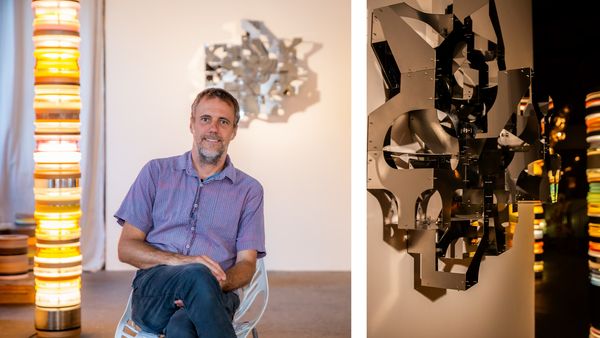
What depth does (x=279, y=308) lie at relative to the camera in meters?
4.70

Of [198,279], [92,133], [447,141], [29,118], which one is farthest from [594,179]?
[29,118]

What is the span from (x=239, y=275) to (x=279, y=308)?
7.15 ft

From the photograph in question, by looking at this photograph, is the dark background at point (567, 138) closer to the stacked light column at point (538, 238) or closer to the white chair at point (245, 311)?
the stacked light column at point (538, 238)

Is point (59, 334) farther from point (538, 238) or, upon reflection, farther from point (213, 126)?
point (538, 238)

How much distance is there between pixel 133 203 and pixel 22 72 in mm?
3839

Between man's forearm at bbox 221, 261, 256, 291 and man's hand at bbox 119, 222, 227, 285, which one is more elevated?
Answer: man's hand at bbox 119, 222, 227, 285

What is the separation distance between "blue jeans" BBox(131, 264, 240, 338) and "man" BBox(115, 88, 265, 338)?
0.05 ft

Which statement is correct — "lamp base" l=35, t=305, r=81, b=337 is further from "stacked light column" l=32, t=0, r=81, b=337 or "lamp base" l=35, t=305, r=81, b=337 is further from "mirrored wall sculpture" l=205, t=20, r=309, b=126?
"mirrored wall sculpture" l=205, t=20, r=309, b=126

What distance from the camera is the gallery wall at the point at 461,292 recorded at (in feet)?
10.1

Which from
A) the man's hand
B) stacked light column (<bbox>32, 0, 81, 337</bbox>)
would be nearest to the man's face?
the man's hand

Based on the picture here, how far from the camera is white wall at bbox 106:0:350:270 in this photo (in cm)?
632

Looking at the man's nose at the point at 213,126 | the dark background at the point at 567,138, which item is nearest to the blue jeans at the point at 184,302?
the man's nose at the point at 213,126

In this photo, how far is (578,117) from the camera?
3.75 meters

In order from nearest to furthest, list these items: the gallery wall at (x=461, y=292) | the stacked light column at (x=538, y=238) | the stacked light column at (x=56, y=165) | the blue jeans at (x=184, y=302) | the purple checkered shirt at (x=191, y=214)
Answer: the blue jeans at (x=184, y=302) < the purple checkered shirt at (x=191, y=214) < the gallery wall at (x=461, y=292) < the stacked light column at (x=538, y=238) < the stacked light column at (x=56, y=165)
